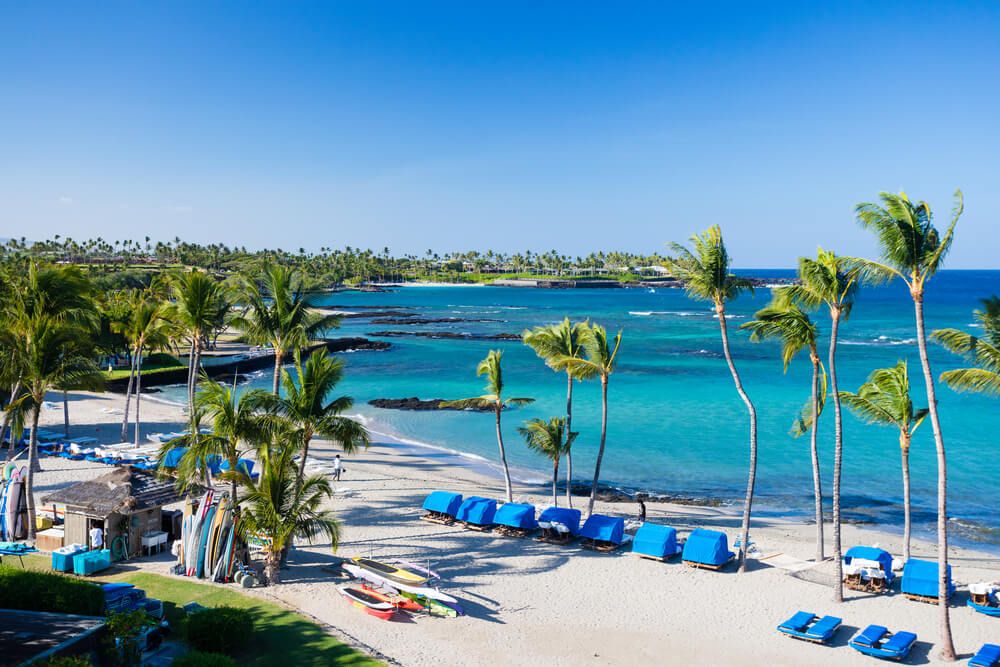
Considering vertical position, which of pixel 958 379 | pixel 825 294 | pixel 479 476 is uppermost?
pixel 825 294

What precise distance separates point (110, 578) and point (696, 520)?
53.9 feet

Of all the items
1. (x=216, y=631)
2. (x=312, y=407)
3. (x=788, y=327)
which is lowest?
(x=216, y=631)

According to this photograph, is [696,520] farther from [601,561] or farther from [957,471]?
[957,471]

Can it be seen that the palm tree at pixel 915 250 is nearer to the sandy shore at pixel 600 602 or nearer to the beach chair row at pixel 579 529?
the sandy shore at pixel 600 602

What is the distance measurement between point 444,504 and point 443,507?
0.11 meters

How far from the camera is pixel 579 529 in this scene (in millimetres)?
18969

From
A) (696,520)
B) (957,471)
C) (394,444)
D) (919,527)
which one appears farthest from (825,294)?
(394,444)

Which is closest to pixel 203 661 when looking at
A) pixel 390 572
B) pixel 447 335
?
pixel 390 572

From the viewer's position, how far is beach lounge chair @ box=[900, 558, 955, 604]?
1492 centimetres

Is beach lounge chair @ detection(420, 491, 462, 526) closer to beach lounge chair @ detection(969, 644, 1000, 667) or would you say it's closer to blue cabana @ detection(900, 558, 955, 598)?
blue cabana @ detection(900, 558, 955, 598)

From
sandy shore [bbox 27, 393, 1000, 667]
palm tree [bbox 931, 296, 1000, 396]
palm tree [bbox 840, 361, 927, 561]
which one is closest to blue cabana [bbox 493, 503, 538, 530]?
sandy shore [bbox 27, 393, 1000, 667]

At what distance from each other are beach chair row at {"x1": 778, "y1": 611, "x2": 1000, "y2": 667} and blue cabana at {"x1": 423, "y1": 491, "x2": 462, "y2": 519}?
9585 mm

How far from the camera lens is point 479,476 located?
29031 millimetres

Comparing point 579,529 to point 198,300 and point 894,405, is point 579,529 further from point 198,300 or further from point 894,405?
point 198,300
